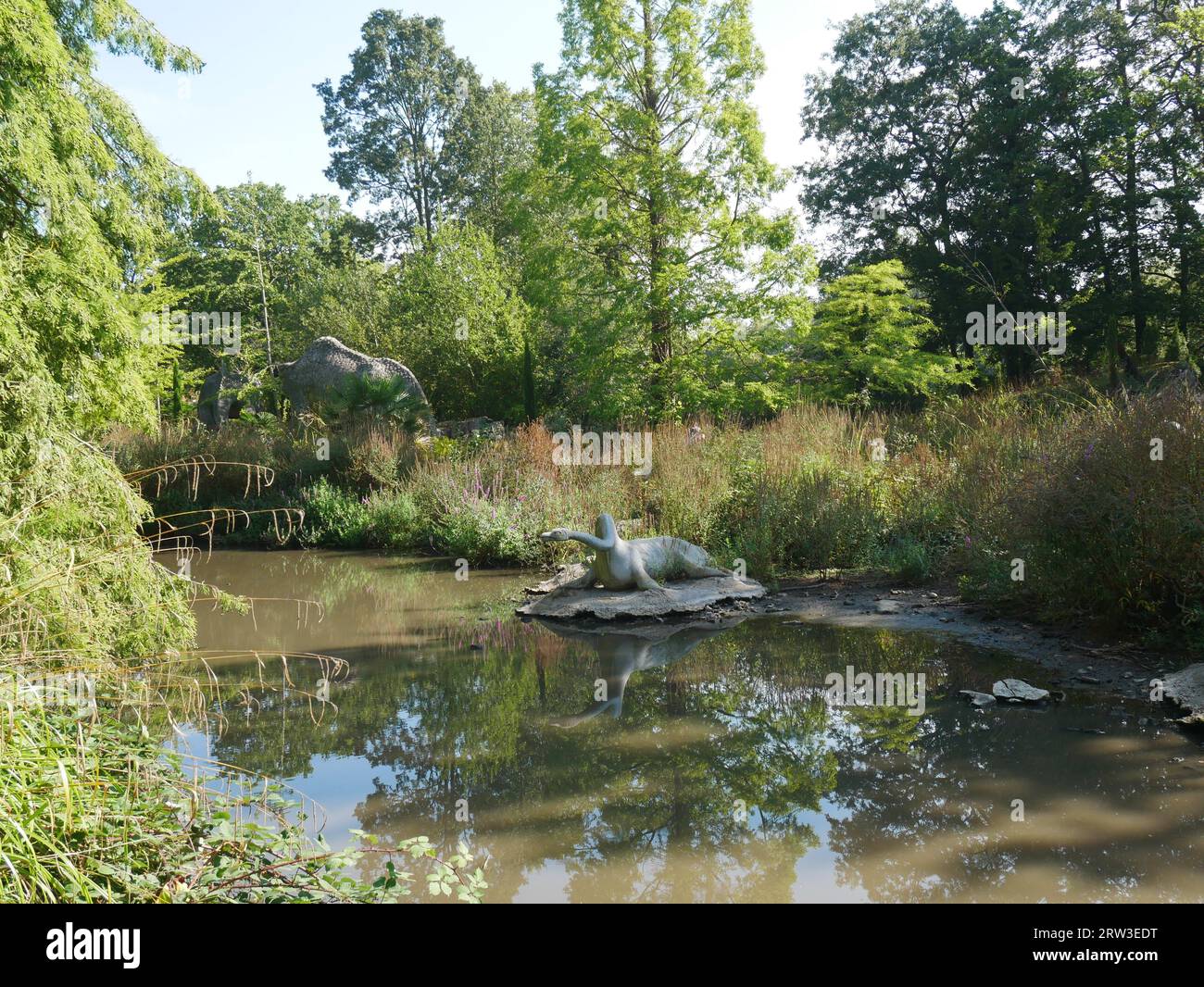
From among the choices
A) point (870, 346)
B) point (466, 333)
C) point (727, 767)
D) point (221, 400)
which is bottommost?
point (727, 767)

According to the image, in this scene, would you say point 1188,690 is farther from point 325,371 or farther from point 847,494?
point 325,371

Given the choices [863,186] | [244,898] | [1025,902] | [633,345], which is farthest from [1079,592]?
[863,186]

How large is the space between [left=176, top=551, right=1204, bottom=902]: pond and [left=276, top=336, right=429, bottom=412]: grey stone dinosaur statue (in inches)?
517

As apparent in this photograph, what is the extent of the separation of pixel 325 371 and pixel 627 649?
14.8m

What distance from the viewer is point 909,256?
1005 inches

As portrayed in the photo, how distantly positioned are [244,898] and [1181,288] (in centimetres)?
2553

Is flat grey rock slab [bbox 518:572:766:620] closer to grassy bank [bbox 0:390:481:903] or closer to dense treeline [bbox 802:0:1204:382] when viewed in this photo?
grassy bank [bbox 0:390:481:903]

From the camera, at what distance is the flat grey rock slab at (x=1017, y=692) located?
17.0 feet

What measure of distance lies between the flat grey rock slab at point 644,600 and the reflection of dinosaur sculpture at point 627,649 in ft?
0.67

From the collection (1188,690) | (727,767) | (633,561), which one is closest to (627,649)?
(633,561)

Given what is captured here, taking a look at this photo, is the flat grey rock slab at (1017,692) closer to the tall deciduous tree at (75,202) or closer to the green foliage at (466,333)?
the tall deciduous tree at (75,202)

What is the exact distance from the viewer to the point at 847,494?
10008mm

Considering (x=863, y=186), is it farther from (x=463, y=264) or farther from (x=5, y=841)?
(x=5, y=841)

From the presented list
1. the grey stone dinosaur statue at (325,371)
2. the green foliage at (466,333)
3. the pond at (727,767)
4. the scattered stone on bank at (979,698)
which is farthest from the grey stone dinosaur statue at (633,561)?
the green foliage at (466,333)
